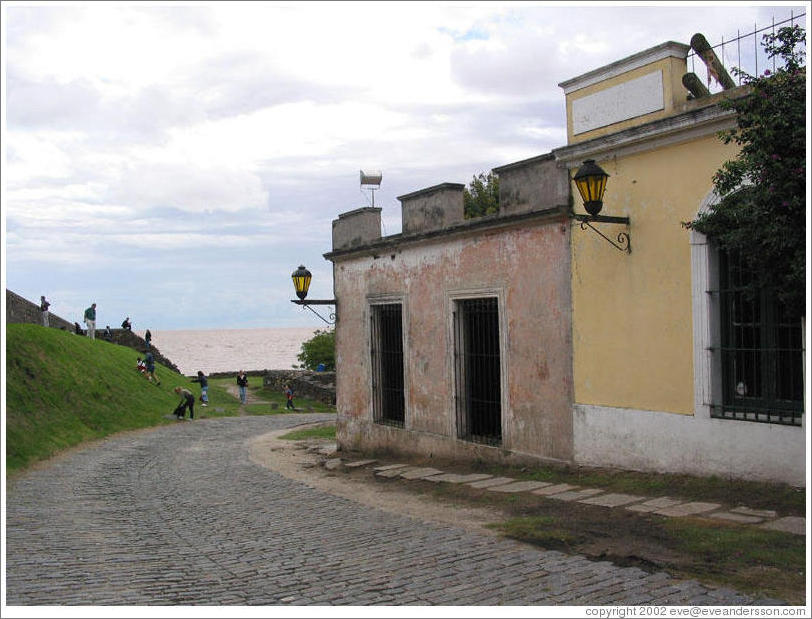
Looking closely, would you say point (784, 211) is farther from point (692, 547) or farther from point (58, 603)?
point (58, 603)

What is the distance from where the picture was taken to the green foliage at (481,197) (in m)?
24.7

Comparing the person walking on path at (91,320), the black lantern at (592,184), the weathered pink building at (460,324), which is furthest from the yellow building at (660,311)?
the person walking on path at (91,320)

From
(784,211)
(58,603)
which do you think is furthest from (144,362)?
(784,211)

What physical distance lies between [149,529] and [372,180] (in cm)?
938

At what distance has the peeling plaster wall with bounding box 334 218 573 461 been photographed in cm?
1095

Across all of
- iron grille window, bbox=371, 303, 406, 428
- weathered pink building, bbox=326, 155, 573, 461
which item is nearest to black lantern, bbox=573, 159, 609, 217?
weathered pink building, bbox=326, 155, 573, 461

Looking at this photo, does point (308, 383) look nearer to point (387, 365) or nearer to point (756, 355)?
point (387, 365)

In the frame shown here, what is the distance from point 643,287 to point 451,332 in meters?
4.07

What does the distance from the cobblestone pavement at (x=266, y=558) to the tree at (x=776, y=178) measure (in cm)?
260

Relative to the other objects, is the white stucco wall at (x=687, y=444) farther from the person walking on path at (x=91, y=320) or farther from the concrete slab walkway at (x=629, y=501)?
the person walking on path at (x=91, y=320)

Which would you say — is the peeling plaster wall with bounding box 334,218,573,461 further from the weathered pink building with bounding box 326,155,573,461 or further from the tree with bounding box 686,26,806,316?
the tree with bounding box 686,26,806,316

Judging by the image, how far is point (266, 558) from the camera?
7305 mm

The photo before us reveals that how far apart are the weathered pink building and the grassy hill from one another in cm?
704

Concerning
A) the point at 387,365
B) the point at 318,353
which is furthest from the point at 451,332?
the point at 318,353
